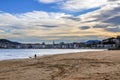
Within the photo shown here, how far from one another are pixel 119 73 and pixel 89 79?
2162 mm

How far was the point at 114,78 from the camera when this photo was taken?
13.2 meters

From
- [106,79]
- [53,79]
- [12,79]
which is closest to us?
[106,79]

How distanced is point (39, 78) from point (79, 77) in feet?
7.49

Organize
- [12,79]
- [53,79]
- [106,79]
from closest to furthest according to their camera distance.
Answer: [106,79] < [53,79] < [12,79]

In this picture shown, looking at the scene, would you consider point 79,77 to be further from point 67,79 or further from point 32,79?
point 32,79

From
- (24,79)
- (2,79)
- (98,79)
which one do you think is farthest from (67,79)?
(2,79)

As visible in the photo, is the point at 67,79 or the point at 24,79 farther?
the point at 24,79

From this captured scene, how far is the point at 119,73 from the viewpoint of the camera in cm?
1459

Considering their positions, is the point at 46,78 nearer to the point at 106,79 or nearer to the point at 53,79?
the point at 53,79

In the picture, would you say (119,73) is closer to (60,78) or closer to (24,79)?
(60,78)

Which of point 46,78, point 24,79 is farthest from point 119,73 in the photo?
point 24,79

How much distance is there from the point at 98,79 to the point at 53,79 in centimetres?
234

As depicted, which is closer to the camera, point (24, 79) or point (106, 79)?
point (106, 79)

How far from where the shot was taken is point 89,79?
13.3 m
